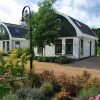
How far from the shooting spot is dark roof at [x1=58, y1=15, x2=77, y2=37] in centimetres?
2909

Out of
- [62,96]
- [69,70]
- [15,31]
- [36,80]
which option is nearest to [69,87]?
[62,96]

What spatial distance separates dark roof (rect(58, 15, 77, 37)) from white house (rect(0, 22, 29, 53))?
36.1ft

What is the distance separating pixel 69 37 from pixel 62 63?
12.0 ft

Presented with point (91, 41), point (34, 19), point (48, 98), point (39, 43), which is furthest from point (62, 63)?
point (48, 98)

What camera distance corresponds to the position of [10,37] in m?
38.7

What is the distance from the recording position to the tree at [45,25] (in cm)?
2708

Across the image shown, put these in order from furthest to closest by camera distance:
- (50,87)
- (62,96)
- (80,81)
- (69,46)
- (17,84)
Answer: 1. (69,46)
2. (17,84)
3. (50,87)
4. (80,81)
5. (62,96)

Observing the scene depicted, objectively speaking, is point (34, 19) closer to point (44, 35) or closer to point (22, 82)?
point (44, 35)

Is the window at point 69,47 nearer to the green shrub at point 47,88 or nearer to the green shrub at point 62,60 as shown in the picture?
the green shrub at point 62,60

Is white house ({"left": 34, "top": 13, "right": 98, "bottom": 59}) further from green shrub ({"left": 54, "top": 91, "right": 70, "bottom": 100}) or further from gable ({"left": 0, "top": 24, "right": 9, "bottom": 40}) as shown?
green shrub ({"left": 54, "top": 91, "right": 70, "bottom": 100})

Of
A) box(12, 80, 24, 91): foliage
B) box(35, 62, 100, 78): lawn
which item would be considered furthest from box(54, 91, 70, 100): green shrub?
box(35, 62, 100, 78): lawn

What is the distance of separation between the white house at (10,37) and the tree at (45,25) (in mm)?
11591

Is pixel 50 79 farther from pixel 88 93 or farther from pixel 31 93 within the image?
pixel 88 93

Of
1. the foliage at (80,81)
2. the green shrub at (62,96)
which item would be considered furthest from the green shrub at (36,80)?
the green shrub at (62,96)
